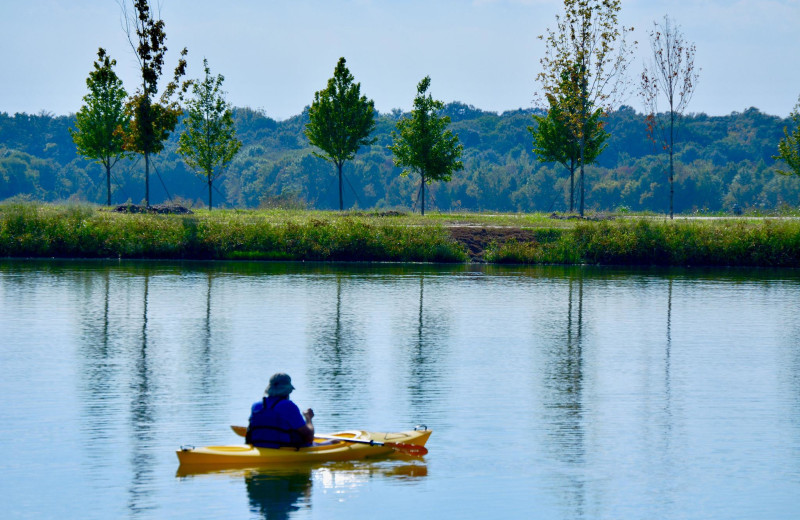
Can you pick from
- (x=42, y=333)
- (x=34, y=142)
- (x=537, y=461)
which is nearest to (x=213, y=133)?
(x=42, y=333)

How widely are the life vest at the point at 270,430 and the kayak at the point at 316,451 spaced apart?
9 cm

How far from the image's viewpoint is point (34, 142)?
446 ft

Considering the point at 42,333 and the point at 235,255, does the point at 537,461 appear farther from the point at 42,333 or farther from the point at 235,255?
the point at 235,255

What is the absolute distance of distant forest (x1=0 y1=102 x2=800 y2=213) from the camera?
113 meters

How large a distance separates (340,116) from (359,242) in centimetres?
1813

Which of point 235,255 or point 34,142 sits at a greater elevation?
point 34,142

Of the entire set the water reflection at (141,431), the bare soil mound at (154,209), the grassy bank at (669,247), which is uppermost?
the bare soil mound at (154,209)

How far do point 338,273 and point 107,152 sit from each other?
91.5ft

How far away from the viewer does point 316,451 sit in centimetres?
1275

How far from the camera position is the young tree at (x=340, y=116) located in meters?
60.5

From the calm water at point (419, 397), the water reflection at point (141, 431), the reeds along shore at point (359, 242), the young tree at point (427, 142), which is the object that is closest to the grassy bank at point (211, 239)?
the reeds along shore at point (359, 242)

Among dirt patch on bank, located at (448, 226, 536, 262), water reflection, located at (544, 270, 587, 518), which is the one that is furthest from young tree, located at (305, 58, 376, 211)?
water reflection, located at (544, 270, 587, 518)

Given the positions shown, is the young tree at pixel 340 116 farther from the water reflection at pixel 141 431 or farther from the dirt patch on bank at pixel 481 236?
the water reflection at pixel 141 431

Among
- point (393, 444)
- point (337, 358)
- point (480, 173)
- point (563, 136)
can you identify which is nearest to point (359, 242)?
point (563, 136)
